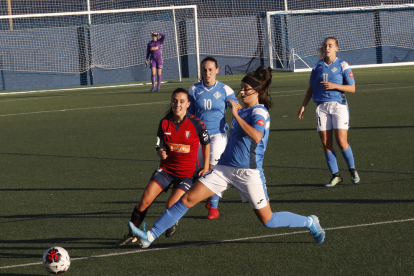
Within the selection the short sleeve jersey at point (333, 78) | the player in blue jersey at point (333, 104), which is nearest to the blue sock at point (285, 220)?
the player in blue jersey at point (333, 104)

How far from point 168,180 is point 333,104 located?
3275 millimetres

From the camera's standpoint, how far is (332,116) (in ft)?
27.9

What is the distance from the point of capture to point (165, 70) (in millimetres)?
35281

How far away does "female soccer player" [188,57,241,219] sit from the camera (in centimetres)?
712

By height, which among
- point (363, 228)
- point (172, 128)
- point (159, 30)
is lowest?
point (363, 228)

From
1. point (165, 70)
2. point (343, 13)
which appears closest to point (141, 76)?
point (165, 70)

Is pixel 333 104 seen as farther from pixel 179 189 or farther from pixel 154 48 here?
pixel 154 48

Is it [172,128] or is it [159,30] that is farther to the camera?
[159,30]

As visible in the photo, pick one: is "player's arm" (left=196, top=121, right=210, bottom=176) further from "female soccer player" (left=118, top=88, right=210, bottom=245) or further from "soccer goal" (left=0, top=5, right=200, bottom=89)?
"soccer goal" (left=0, top=5, right=200, bottom=89)

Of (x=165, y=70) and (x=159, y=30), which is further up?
(x=159, y=30)

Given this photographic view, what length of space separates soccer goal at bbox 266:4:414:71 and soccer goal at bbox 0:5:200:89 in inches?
217

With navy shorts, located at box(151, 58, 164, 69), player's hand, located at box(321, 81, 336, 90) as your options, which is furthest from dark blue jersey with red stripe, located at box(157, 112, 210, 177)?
navy shorts, located at box(151, 58, 164, 69)

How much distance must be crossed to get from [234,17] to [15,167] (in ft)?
88.1

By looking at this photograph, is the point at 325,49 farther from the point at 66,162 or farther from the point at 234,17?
the point at 234,17
